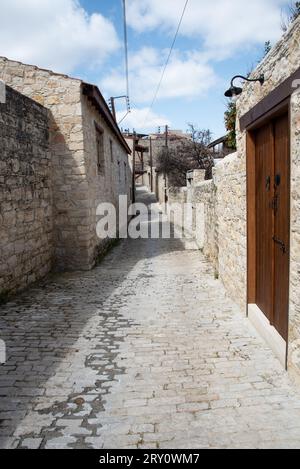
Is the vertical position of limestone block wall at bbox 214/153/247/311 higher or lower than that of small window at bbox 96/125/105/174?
lower

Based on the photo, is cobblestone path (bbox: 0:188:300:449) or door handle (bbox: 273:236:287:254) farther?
door handle (bbox: 273:236:287:254)

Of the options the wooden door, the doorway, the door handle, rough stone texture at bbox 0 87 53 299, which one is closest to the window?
rough stone texture at bbox 0 87 53 299

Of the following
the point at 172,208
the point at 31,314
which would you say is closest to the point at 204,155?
the point at 172,208

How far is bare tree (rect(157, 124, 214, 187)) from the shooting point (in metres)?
20.4

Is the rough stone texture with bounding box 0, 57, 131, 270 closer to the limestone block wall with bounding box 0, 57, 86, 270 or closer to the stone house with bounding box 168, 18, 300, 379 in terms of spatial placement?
the limestone block wall with bounding box 0, 57, 86, 270

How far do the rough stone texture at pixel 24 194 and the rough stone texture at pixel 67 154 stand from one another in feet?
0.73

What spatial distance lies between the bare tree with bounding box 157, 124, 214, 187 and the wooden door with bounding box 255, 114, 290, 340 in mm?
15762

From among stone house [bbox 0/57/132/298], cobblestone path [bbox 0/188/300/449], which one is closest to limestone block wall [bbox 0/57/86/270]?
stone house [bbox 0/57/132/298]

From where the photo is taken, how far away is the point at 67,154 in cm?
745

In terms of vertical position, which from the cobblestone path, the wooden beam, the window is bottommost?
the cobblestone path

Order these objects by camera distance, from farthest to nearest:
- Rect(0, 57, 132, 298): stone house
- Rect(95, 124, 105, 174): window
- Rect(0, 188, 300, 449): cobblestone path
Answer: Rect(95, 124, 105, 174): window, Rect(0, 57, 132, 298): stone house, Rect(0, 188, 300, 449): cobblestone path

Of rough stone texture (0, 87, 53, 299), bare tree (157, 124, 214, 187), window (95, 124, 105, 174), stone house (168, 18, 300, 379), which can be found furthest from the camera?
bare tree (157, 124, 214, 187)

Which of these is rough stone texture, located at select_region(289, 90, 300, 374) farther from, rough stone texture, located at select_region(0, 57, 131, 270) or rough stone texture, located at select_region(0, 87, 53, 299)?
rough stone texture, located at select_region(0, 57, 131, 270)
